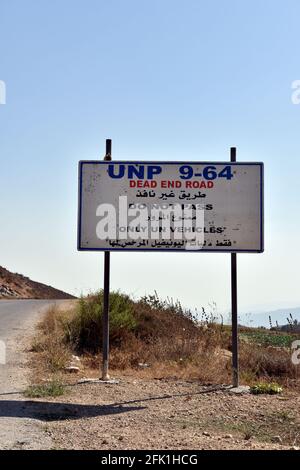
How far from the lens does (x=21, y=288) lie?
6769 centimetres

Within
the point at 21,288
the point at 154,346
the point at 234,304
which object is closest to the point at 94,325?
the point at 154,346

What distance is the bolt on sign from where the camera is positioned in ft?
36.7

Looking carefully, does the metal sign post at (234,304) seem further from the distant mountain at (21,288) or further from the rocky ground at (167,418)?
the distant mountain at (21,288)

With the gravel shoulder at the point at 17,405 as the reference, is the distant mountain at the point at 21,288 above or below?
above

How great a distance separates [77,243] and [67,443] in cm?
460

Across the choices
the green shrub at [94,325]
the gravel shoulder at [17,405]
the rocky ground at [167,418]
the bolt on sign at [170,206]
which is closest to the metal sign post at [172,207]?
the bolt on sign at [170,206]

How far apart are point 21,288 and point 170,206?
58273mm

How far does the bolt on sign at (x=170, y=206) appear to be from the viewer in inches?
440

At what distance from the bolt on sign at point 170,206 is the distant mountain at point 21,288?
49301 mm

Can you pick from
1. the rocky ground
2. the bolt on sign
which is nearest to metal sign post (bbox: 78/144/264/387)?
the bolt on sign

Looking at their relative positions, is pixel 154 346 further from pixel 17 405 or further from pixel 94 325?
pixel 17 405

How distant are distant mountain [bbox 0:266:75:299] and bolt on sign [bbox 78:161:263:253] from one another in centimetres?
4930

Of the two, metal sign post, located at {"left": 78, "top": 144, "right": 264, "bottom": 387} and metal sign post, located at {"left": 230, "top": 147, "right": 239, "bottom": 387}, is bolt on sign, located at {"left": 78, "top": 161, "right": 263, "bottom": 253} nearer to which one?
metal sign post, located at {"left": 78, "top": 144, "right": 264, "bottom": 387}
